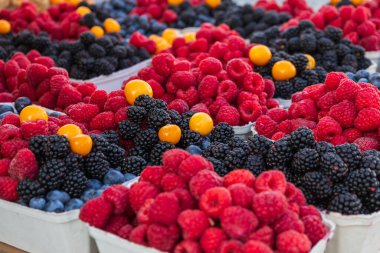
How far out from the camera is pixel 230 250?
3.85 feet

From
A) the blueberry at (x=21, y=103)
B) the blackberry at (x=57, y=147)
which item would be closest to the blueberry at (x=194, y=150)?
the blackberry at (x=57, y=147)

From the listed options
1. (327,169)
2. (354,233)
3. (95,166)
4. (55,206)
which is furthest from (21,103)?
(354,233)

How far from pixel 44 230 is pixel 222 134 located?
28.0 inches

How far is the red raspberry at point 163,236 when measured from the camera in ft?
4.06

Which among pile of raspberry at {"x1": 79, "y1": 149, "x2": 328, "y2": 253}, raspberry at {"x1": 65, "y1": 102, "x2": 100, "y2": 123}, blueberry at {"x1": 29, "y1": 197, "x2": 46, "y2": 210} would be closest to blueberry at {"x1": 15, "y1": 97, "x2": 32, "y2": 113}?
raspberry at {"x1": 65, "y1": 102, "x2": 100, "y2": 123}

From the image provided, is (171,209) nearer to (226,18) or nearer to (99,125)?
(99,125)

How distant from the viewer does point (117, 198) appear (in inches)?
→ 54.2

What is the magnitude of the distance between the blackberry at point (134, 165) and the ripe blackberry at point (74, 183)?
0.19 meters

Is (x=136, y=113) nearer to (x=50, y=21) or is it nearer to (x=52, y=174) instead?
(x=52, y=174)

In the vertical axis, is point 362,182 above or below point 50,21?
above

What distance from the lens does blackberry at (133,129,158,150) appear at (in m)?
1.80

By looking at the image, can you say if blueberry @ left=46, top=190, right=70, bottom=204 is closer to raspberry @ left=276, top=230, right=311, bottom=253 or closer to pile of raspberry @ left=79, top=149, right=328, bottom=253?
pile of raspberry @ left=79, top=149, right=328, bottom=253

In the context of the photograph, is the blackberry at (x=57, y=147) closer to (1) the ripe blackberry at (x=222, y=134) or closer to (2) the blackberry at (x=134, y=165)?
(2) the blackberry at (x=134, y=165)

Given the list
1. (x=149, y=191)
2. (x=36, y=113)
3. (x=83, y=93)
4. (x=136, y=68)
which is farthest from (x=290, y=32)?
(x=149, y=191)
